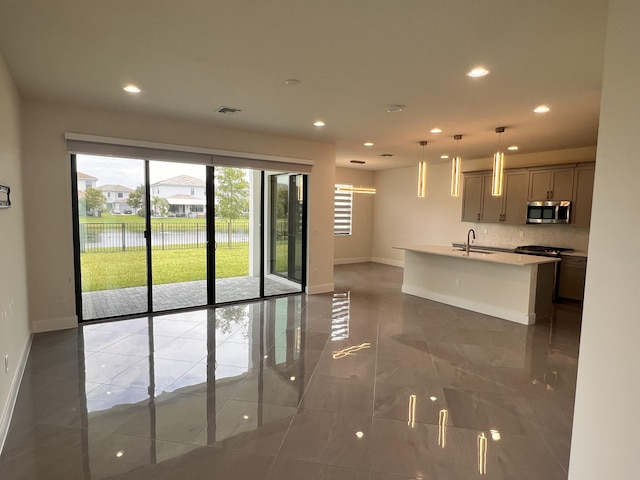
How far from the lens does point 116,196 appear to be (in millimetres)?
4766

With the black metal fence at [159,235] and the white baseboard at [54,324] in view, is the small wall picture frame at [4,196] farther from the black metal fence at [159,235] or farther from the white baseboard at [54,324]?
the white baseboard at [54,324]

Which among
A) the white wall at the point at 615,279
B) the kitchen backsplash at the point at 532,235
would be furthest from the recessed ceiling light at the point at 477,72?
the kitchen backsplash at the point at 532,235

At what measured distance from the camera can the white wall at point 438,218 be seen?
22.0 ft

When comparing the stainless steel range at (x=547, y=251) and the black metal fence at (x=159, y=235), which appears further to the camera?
the stainless steel range at (x=547, y=251)

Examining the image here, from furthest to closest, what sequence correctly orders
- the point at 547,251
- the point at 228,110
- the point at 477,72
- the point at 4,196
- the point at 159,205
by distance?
the point at 547,251
the point at 159,205
the point at 228,110
the point at 477,72
the point at 4,196

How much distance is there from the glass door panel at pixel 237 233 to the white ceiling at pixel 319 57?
4.00 ft

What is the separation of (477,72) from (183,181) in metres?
4.05

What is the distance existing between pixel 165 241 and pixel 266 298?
1896 mm

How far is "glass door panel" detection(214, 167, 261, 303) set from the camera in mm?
5582

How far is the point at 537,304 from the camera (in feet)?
16.6

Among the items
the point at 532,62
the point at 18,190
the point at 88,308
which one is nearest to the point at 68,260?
the point at 88,308

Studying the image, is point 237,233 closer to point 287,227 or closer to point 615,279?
point 287,227

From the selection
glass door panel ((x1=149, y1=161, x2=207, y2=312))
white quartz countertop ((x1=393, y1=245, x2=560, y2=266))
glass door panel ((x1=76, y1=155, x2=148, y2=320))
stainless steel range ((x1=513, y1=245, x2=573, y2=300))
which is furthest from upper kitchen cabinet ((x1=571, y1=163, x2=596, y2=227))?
glass door panel ((x1=76, y1=155, x2=148, y2=320))

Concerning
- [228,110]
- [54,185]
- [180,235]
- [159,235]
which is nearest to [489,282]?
[228,110]
